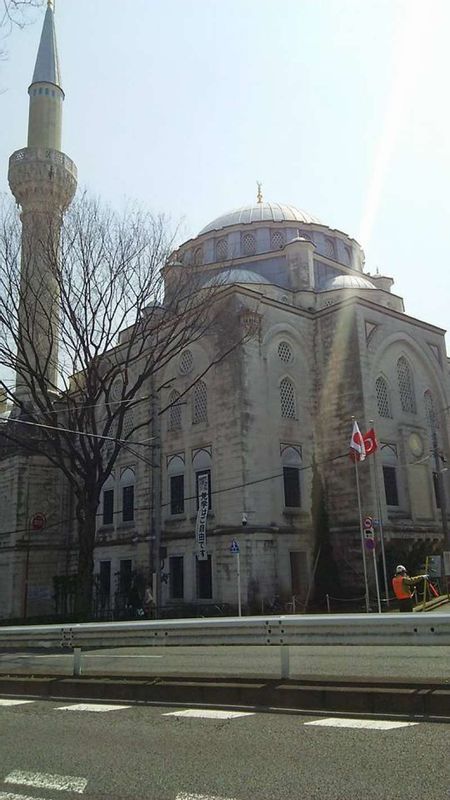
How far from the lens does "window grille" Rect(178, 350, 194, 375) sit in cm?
2868

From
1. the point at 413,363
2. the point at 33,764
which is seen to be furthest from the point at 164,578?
the point at 33,764

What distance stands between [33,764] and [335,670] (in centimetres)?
409

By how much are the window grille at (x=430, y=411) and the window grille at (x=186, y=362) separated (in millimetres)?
11786

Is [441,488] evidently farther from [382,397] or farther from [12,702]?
[12,702]

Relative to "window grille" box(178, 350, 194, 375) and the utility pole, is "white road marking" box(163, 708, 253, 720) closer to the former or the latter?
the utility pole

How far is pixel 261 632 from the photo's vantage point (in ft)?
21.5

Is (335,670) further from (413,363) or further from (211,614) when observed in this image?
(413,363)

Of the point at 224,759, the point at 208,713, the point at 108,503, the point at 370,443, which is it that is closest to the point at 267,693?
the point at 208,713

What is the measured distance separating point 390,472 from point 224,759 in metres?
24.3

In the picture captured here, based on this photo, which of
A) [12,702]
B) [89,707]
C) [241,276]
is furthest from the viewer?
[241,276]

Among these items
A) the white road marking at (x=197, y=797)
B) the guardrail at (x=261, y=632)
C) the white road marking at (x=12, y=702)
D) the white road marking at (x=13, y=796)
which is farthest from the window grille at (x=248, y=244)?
the white road marking at (x=197, y=797)

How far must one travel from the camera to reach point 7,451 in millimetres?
33344

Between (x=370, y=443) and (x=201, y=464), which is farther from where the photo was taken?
(x=201, y=464)

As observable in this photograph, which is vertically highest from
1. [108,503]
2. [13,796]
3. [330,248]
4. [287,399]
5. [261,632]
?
[330,248]
